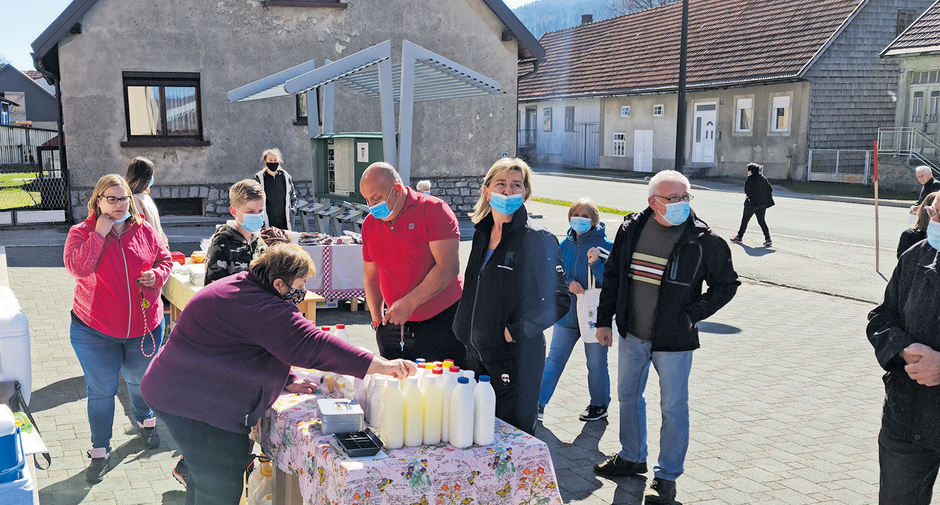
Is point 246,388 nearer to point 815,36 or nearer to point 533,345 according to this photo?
point 533,345

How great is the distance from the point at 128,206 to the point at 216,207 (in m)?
13.7

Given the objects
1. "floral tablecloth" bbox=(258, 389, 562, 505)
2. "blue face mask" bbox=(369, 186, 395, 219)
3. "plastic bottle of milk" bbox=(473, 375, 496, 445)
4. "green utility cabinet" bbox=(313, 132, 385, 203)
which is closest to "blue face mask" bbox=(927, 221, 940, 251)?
"floral tablecloth" bbox=(258, 389, 562, 505)

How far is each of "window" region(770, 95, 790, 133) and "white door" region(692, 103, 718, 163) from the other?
2.85 metres

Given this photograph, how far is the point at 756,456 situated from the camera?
550cm

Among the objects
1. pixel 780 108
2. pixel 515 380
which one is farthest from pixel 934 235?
pixel 780 108

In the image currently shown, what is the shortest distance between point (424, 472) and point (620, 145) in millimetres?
36464

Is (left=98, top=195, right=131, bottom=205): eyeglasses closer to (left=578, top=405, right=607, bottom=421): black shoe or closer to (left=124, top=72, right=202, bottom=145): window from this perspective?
(left=578, top=405, right=607, bottom=421): black shoe

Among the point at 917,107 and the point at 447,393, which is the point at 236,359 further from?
the point at 917,107

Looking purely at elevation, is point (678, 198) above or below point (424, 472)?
above

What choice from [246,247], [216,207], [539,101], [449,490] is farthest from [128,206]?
[539,101]

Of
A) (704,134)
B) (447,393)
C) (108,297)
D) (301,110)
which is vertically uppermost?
(301,110)

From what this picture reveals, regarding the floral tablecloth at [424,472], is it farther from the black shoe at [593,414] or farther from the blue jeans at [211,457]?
the black shoe at [593,414]

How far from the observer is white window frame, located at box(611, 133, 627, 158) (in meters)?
38.2

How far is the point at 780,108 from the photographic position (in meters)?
31.3
